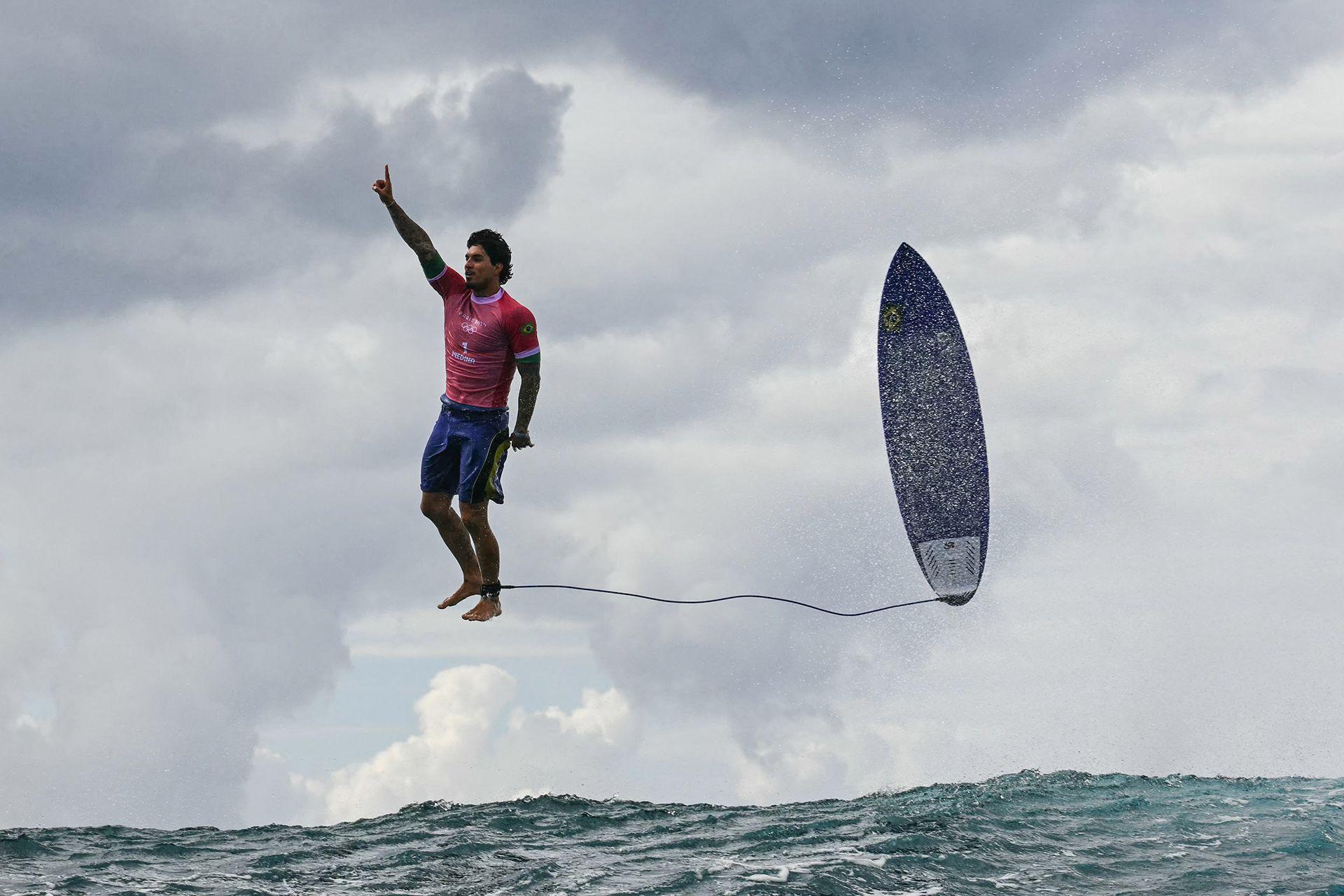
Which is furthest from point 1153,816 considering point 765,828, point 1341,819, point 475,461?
point 475,461

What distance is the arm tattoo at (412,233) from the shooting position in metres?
13.2

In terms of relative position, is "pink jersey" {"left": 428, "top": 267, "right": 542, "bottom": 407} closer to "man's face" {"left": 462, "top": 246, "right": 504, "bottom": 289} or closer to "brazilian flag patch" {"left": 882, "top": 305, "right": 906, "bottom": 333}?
"man's face" {"left": 462, "top": 246, "right": 504, "bottom": 289}

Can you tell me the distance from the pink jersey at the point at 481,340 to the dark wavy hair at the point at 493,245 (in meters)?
0.36

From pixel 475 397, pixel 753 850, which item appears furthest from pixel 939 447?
pixel 475 397

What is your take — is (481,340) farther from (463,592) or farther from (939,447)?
(939,447)

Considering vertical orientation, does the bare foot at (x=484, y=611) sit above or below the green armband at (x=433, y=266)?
below

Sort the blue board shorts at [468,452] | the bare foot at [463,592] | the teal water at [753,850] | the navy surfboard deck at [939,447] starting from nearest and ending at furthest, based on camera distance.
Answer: the teal water at [753,850] < the blue board shorts at [468,452] < the bare foot at [463,592] < the navy surfboard deck at [939,447]

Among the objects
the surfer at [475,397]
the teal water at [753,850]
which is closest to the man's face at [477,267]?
the surfer at [475,397]

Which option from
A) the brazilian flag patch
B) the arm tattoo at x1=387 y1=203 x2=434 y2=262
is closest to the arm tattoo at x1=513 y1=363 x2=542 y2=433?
the arm tattoo at x1=387 y1=203 x2=434 y2=262

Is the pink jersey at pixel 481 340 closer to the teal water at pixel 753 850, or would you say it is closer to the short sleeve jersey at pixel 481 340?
the short sleeve jersey at pixel 481 340

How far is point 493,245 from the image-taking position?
1337 cm

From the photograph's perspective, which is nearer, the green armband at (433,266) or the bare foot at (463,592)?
the green armband at (433,266)

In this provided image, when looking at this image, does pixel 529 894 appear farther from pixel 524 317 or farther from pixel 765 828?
pixel 524 317

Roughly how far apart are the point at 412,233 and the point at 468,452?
2.57 meters
